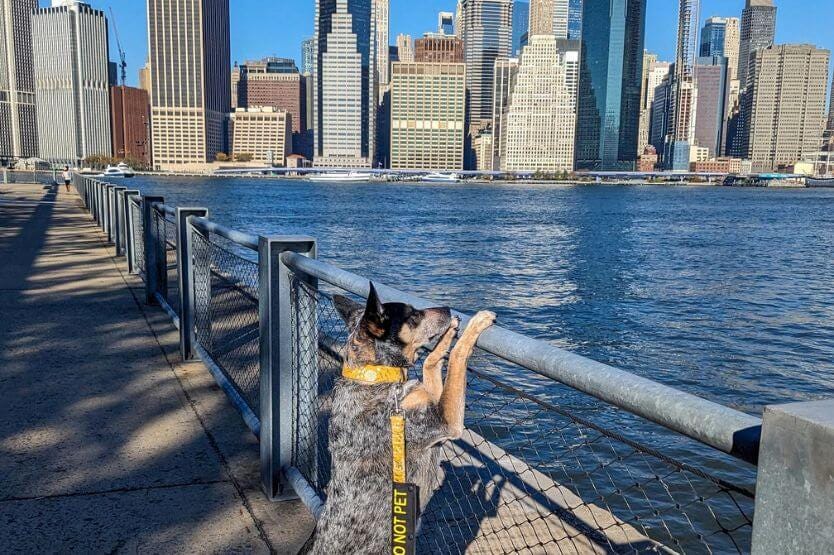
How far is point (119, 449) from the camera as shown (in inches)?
193

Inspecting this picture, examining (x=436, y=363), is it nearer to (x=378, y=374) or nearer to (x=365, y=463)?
(x=378, y=374)

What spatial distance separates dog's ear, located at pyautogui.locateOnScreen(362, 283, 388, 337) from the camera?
2.41 m

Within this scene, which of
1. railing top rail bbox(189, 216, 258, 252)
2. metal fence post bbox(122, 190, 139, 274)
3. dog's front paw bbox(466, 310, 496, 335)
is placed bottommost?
metal fence post bbox(122, 190, 139, 274)

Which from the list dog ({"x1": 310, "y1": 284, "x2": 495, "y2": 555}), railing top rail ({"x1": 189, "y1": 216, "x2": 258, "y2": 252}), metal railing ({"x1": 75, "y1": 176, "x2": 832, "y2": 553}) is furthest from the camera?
railing top rail ({"x1": 189, "y1": 216, "x2": 258, "y2": 252})

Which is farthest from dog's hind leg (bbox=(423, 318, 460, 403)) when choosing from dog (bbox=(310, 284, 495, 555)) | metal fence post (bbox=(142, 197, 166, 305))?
metal fence post (bbox=(142, 197, 166, 305))

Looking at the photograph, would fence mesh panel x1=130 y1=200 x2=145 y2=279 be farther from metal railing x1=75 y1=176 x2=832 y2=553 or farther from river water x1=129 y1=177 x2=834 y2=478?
river water x1=129 y1=177 x2=834 y2=478

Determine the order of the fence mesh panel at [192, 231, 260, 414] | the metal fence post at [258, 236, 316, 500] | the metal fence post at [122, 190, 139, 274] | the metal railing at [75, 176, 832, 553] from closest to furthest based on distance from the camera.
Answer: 1. the metal railing at [75, 176, 832, 553]
2. the metal fence post at [258, 236, 316, 500]
3. the fence mesh panel at [192, 231, 260, 414]
4. the metal fence post at [122, 190, 139, 274]

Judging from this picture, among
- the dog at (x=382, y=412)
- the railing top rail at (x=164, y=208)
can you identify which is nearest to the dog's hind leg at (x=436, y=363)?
the dog at (x=382, y=412)

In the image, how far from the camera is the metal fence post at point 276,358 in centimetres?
414

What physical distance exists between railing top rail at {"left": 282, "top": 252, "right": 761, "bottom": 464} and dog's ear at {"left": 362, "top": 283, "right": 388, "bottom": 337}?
0.32 metres

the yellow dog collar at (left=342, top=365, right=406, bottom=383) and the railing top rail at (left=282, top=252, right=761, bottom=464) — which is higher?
the railing top rail at (left=282, top=252, right=761, bottom=464)

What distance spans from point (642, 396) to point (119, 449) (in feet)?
12.9

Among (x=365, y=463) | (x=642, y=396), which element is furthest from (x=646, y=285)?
(x=642, y=396)

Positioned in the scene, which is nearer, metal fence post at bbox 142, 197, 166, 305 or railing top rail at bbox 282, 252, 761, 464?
railing top rail at bbox 282, 252, 761, 464
